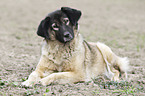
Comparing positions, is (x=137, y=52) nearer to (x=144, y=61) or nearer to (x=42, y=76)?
(x=144, y=61)

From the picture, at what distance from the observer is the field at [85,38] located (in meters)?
5.42

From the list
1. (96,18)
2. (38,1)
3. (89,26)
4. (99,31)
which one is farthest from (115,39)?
(38,1)

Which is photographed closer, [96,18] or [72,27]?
[72,27]

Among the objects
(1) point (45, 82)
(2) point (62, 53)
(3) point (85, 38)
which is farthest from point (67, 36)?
(3) point (85, 38)

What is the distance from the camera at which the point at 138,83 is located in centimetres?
631

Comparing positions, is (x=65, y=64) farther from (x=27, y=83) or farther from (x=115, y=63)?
(x=115, y=63)

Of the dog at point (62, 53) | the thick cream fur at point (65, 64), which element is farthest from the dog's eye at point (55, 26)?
the thick cream fur at point (65, 64)

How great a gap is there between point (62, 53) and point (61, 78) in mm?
704

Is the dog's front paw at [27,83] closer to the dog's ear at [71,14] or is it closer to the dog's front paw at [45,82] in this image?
the dog's front paw at [45,82]

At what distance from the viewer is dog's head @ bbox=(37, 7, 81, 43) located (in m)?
6.03

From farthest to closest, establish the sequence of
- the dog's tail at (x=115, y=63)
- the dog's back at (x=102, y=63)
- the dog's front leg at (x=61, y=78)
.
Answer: the dog's tail at (x=115, y=63), the dog's back at (x=102, y=63), the dog's front leg at (x=61, y=78)

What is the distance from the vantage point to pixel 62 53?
20.9 ft

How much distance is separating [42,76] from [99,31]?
8447 millimetres

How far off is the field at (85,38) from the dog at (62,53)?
262 mm
